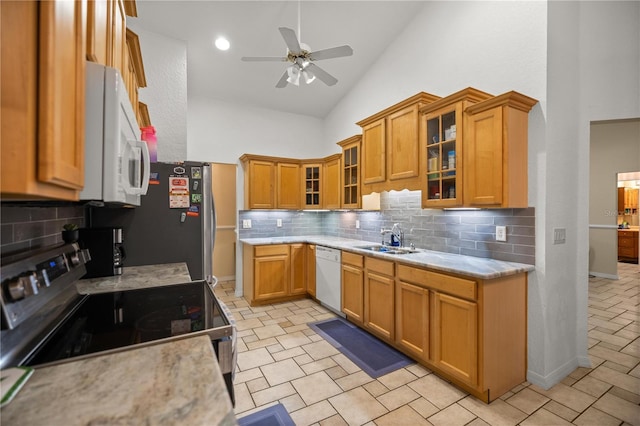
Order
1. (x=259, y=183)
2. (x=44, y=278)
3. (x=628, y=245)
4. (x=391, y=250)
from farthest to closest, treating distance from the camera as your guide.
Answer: (x=628, y=245)
(x=259, y=183)
(x=391, y=250)
(x=44, y=278)

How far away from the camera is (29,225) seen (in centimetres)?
121

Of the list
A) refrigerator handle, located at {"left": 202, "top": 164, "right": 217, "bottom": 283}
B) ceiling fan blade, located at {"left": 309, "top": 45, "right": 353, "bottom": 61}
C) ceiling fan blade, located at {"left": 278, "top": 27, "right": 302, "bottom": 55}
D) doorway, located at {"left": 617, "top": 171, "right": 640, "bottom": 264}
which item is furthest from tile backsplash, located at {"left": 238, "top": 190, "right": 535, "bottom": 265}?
doorway, located at {"left": 617, "top": 171, "right": 640, "bottom": 264}

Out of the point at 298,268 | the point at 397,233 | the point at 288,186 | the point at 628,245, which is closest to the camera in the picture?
the point at 397,233

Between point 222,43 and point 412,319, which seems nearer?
point 412,319

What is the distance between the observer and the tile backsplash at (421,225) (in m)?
2.36

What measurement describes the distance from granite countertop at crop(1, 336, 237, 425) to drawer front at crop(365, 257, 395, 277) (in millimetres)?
2129

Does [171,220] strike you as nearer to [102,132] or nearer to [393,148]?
[102,132]

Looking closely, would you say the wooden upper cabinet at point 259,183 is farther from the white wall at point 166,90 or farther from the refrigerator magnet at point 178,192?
the refrigerator magnet at point 178,192

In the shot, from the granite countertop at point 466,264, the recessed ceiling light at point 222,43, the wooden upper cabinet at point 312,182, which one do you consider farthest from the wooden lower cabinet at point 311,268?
the recessed ceiling light at point 222,43

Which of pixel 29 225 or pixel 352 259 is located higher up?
pixel 29 225

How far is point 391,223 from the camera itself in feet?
12.2

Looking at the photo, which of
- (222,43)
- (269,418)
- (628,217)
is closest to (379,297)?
(269,418)

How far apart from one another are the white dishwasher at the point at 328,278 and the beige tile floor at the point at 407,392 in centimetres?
67

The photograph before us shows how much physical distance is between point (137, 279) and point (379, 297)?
2101 mm
